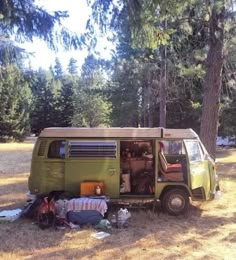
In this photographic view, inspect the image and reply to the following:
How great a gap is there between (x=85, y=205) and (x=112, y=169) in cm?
118

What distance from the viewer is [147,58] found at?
2603 centimetres

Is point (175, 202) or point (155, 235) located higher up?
point (175, 202)

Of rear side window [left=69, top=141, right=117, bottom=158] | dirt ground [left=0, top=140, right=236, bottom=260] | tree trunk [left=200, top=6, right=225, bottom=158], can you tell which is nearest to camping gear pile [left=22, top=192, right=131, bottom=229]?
dirt ground [left=0, top=140, right=236, bottom=260]

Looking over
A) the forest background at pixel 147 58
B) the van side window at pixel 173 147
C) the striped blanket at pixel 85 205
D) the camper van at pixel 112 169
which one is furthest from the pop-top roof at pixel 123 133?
the striped blanket at pixel 85 205

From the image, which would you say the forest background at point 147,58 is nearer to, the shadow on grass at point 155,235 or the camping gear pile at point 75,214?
the camping gear pile at point 75,214

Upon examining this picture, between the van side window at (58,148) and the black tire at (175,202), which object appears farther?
the van side window at (58,148)

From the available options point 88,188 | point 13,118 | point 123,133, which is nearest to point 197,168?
point 123,133

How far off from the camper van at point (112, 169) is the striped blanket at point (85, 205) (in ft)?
2.06

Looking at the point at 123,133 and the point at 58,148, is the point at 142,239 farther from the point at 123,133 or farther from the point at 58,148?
the point at 58,148

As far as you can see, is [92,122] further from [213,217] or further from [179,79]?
[213,217]

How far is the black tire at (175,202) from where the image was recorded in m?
9.66

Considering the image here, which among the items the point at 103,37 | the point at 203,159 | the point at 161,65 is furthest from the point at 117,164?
the point at 161,65

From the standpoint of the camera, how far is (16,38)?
7070 millimetres

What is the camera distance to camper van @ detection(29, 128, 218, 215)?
964 cm
